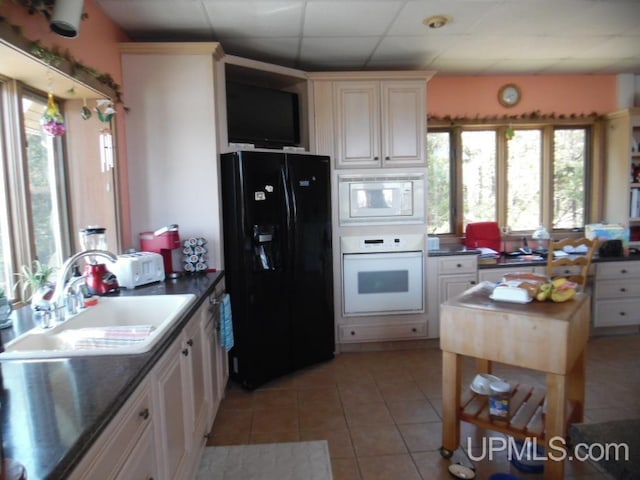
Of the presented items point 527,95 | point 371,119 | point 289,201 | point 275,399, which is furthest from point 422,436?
point 527,95

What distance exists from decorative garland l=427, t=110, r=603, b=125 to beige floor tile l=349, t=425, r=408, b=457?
2877 mm

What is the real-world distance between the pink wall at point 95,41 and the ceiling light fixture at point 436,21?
1994mm

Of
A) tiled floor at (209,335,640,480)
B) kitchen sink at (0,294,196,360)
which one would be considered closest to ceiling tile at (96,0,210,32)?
kitchen sink at (0,294,196,360)

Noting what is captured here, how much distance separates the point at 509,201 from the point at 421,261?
4.51 feet

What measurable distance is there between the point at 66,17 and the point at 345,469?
240 centimetres

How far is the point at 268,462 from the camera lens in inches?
86.5

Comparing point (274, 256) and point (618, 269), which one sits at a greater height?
point (274, 256)

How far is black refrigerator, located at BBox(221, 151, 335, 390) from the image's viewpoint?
2.83m

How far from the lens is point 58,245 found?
238cm

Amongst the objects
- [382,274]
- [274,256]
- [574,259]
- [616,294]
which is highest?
[274,256]

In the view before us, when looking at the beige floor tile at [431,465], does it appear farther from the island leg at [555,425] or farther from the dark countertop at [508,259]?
the dark countertop at [508,259]

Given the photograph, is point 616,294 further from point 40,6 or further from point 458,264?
point 40,6

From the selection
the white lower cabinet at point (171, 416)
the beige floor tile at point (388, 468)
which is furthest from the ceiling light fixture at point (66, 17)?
the beige floor tile at point (388, 468)

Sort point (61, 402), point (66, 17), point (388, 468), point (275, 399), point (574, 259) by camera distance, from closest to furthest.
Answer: point (61, 402), point (66, 17), point (388, 468), point (275, 399), point (574, 259)
